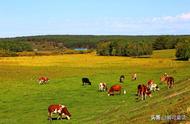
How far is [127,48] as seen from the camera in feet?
505

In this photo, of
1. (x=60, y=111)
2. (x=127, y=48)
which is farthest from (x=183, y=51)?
(x=60, y=111)

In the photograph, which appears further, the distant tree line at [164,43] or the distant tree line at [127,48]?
the distant tree line at [164,43]

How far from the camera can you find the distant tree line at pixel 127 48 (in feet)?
495

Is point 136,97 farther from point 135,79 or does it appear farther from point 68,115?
point 135,79

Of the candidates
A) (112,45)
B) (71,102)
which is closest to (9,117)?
(71,102)

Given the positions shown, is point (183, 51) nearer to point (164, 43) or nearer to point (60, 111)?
point (164, 43)

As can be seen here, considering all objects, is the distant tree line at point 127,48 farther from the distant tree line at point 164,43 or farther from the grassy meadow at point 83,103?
the grassy meadow at point 83,103

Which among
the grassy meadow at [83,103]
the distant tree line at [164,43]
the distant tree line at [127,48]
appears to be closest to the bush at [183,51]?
the distant tree line at [127,48]

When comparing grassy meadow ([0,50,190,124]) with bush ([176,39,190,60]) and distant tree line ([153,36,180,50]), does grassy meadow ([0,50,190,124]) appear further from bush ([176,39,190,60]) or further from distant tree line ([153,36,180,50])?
distant tree line ([153,36,180,50])

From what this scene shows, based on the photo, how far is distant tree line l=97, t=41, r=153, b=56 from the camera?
15075cm

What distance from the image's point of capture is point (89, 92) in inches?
1679

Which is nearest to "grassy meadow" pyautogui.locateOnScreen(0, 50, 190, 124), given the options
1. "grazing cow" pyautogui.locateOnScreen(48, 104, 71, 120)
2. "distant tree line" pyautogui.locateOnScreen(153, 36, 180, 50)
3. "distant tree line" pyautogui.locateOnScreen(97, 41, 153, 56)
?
"grazing cow" pyautogui.locateOnScreen(48, 104, 71, 120)

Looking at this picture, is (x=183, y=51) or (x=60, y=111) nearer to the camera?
(x=60, y=111)

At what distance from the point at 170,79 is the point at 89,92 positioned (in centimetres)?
825
